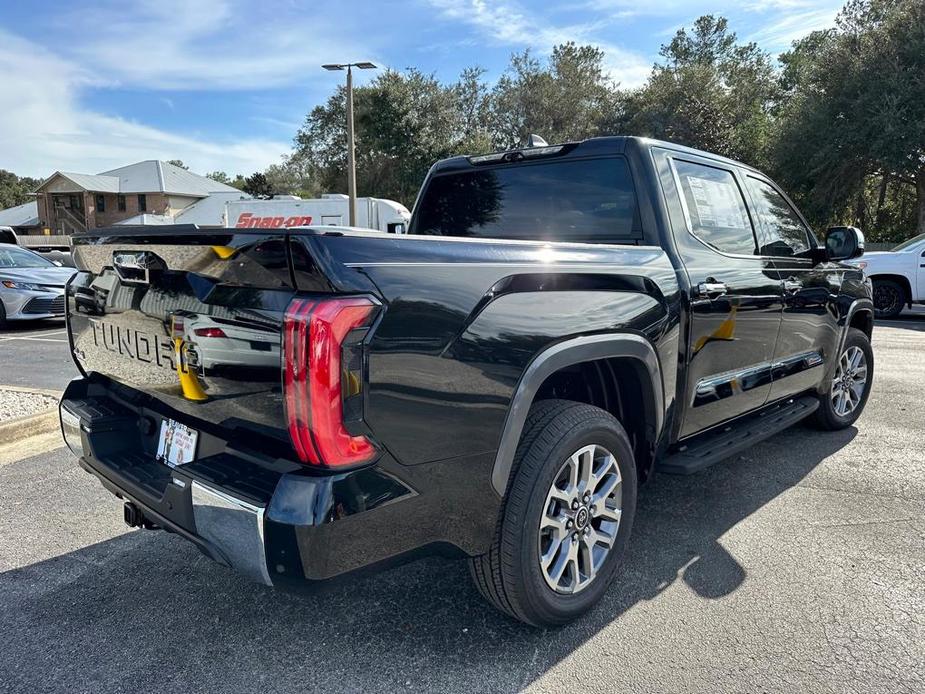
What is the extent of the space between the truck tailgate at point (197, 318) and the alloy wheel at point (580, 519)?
112 cm

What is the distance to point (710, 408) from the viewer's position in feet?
11.0

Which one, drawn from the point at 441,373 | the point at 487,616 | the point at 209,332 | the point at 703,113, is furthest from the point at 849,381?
the point at 703,113

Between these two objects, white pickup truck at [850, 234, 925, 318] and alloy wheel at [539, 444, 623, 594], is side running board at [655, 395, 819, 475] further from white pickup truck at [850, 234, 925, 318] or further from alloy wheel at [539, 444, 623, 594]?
white pickup truck at [850, 234, 925, 318]

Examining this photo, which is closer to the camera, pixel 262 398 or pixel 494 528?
pixel 262 398

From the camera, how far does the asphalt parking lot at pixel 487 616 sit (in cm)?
229

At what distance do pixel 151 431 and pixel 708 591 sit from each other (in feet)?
7.85

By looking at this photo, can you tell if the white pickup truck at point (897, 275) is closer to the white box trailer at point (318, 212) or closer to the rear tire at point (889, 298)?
the rear tire at point (889, 298)

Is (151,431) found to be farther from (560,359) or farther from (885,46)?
(885,46)

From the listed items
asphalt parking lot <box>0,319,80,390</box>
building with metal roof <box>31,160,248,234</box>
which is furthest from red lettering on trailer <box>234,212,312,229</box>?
building with metal roof <box>31,160,248,234</box>

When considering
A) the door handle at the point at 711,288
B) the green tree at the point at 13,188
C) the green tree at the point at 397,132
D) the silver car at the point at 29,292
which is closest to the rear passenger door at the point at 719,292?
the door handle at the point at 711,288

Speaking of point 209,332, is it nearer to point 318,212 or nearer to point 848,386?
point 848,386

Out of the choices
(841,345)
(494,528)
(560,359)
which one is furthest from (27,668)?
(841,345)

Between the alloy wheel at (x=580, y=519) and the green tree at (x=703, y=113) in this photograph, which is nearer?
the alloy wheel at (x=580, y=519)

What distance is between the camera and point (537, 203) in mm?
3568
